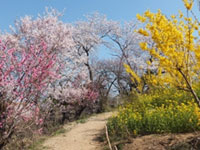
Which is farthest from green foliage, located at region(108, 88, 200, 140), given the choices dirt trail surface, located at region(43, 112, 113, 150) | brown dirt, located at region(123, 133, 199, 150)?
dirt trail surface, located at region(43, 112, 113, 150)

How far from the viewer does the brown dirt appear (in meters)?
4.88

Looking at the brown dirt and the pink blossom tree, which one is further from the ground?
the pink blossom tree

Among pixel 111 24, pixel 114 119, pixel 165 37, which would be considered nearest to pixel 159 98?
pixel 114 119

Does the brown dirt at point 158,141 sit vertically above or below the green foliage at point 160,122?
below

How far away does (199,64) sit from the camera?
495 cm

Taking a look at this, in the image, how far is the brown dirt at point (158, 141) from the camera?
16.0ft

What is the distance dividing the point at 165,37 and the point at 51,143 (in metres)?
5.51

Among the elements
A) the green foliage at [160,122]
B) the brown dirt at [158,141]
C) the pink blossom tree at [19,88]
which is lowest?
the brown dirt at [158,141]

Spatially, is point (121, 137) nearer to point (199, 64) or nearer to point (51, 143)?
point (51, 143)

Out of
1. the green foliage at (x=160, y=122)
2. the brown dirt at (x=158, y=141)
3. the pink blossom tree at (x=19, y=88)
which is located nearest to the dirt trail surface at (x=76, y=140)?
the green foliage at (x=160, y=122)

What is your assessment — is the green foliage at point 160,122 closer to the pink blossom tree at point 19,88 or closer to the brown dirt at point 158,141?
the brown dirt at point 158,141

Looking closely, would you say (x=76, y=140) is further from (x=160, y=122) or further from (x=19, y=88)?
(x=19, y=88)

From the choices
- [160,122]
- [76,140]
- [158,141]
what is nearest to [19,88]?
[76,140]

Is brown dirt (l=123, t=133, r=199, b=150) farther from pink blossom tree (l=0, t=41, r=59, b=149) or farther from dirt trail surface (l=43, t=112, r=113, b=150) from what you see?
pink blossom tree (l=0, t=41, r=59, b=149)
